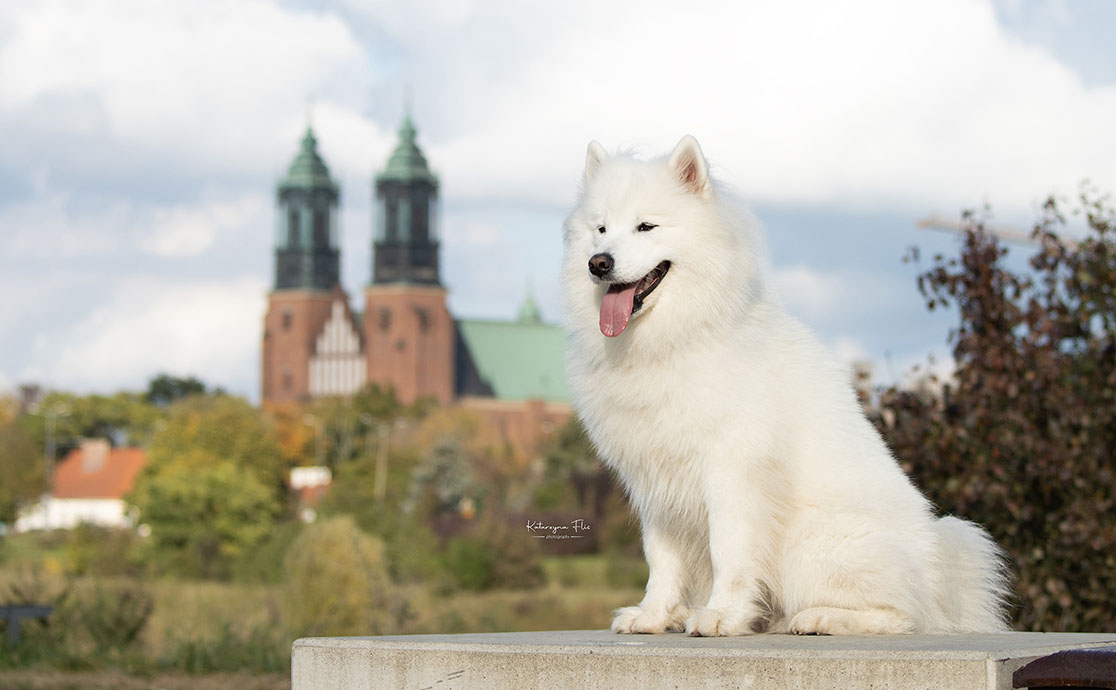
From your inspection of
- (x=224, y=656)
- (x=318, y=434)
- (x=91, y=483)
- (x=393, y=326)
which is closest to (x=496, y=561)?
(x=224, y=656)

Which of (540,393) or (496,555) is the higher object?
(540,393)

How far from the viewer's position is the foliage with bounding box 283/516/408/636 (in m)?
14.4

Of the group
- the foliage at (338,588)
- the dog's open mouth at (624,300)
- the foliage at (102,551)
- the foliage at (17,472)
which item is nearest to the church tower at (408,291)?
the foliage at (17,472)

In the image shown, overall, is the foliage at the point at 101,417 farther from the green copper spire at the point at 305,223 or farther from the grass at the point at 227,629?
the grass at the point at 227,629

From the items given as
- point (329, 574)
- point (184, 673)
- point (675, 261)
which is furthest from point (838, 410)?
point (329, 574)

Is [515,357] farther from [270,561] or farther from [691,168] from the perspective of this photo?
[691,168]

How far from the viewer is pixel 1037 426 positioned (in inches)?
352

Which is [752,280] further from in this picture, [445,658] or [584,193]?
[445,658]

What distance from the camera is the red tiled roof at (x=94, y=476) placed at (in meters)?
86.4

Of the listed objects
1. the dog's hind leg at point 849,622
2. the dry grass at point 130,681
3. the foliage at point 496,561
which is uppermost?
the foliage at point 496,561

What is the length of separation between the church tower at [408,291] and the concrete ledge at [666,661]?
114593 mm

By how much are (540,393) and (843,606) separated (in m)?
126

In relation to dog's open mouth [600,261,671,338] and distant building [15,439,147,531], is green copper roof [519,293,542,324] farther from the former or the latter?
dog's open mouth [600,261,671,338]

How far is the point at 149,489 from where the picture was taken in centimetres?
A: 4759
